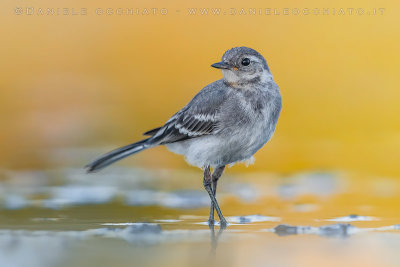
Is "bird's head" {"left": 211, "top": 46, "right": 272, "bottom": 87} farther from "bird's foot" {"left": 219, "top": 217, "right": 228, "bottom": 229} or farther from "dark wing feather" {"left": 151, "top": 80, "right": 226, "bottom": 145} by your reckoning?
"bird's foot" {"left": 219, "top": 217, "right": 228, "bottom": 229}

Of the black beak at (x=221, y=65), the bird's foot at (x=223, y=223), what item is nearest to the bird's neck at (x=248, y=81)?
the black beak at (x=221, y=65)

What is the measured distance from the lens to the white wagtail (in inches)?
370

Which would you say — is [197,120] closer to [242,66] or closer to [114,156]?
[242,66]

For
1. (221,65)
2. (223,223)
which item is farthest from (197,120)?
(223,223)

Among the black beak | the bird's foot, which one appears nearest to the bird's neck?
the black beak

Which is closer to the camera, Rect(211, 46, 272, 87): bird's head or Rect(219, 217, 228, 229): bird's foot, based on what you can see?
Rect(219, 217, 228, 229): bird's foot

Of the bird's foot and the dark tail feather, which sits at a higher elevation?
the dark tail feather

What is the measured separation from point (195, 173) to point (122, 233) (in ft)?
14.8

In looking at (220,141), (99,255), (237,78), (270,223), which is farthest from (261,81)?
(99,255)

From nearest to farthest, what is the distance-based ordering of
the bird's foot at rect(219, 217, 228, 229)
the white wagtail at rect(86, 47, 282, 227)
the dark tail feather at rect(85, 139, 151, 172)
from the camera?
the bird's foot at rect(219, 217, 228, 229), the white wagtail at rect(86, 47, 282, 227), the dark tail feather at rect(85, 139, 151, 172)

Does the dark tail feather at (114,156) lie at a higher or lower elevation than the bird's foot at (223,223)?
higher

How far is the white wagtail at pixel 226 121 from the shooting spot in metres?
9.40

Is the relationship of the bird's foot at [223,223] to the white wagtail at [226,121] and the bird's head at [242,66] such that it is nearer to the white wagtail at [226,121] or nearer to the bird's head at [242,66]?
the white wagtail at [226,121]

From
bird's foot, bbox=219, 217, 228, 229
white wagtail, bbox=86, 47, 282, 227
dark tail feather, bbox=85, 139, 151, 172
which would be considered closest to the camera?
bird's foot, bbox=219, 217, 228, 229
